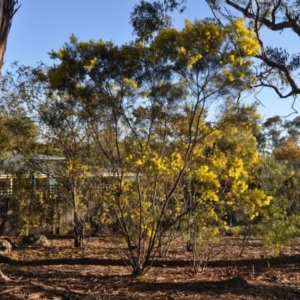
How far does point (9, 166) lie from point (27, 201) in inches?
48.1

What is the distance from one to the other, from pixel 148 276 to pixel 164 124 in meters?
2.66

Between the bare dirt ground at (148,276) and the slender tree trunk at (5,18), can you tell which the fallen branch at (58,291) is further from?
the slender tree trunk at (5,18)

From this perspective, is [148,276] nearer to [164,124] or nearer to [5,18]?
[164,124]

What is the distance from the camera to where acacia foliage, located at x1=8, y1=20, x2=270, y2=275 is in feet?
31.7

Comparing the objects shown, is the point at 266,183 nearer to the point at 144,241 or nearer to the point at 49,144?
the point at 144,241

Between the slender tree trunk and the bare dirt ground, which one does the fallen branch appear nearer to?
the bare dirt ground

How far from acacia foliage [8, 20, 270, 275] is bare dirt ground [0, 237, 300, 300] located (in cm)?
82

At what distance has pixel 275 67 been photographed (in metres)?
14.1

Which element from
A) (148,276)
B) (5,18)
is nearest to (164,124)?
(148,276)

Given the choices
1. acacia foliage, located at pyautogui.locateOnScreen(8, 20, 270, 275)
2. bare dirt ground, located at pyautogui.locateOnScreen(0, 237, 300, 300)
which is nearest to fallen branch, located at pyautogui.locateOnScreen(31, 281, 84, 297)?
bare dirt ground, located at pyautogui.locateOnScreen(0, 237, 300, 300)

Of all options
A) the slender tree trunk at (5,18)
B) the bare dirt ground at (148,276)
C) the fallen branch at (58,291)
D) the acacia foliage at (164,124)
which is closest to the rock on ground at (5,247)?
the bare dirt ground at (148,276)

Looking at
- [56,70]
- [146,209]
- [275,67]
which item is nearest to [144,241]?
[146,209]

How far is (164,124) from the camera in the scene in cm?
1044

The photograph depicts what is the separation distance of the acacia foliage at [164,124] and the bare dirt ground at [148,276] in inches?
32.4
